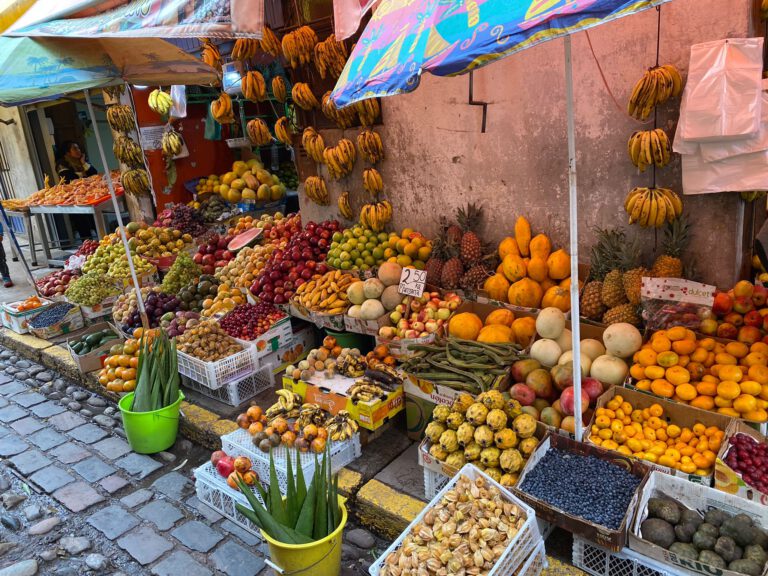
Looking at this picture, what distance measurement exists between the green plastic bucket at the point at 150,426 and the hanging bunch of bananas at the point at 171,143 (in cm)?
579

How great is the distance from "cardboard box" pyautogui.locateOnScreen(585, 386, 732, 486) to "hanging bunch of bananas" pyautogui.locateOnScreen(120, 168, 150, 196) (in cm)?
860

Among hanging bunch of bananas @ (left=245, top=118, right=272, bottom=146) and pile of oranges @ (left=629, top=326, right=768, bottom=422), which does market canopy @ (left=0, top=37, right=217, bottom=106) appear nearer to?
hanging bunch of bananas @ (left=245, top=118, right=272, bottom=146)

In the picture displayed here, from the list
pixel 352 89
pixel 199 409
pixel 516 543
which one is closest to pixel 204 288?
pixel 199 409

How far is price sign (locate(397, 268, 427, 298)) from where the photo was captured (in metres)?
4.87

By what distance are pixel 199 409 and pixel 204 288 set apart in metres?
2.00

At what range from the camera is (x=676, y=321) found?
150 inches

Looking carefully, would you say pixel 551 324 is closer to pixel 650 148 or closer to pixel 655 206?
pixel 655 206

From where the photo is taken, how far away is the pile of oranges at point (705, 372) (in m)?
3.12

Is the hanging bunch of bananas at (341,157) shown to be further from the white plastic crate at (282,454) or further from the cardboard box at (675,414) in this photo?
the cardboard box at (675,414)

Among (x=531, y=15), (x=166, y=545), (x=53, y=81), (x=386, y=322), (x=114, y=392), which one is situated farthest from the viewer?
(x=114, y=392)

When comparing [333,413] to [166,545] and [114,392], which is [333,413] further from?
[114,392]

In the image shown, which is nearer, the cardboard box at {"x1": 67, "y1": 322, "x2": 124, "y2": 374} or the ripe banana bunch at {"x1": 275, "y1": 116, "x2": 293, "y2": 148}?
the cardboard box at {"x1": 67, "y1": 322, "x2": 124, "y2": 374}

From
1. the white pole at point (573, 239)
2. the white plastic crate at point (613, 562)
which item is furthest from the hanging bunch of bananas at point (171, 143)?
the white plastic crate at point (613, 562)

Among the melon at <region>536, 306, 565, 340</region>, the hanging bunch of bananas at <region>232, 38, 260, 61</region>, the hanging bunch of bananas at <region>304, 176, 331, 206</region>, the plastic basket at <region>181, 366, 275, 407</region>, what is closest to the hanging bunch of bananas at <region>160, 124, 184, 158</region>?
the hanging bunch of bananas at <region>232, 38, 260, 61</region>
